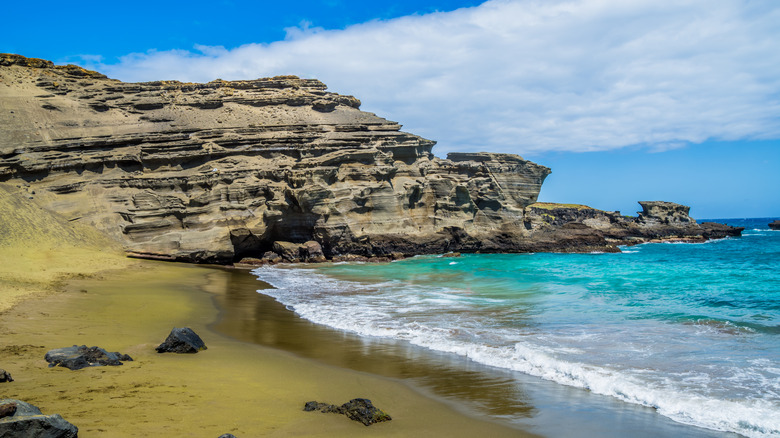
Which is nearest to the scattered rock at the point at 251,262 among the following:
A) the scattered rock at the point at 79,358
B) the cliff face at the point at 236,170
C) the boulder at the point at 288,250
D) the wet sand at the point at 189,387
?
the cliff face at the point at 236,170

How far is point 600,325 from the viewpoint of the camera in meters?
11.8

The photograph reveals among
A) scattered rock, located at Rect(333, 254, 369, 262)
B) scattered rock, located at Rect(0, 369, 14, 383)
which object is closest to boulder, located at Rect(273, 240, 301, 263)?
scattered rock, located at Rect(333, 254, 369, 262)

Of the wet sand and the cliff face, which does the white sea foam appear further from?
the cliff face

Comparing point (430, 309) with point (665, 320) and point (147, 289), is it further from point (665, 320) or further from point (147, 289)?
point (147, 289)

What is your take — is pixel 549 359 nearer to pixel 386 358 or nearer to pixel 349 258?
pixel 386 358

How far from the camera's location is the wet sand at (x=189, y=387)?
202 inches

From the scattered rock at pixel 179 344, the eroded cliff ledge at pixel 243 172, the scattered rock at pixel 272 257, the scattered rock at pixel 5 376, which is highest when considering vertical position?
the eroded cliff ledge at pixel 243 172

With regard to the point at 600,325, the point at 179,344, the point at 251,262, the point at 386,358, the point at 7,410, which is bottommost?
the point at 251,262

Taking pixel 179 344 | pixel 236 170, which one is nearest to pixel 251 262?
pixel 236 170

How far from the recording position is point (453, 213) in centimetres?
3650

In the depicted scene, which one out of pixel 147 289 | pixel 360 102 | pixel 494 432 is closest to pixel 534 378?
pixel 494 432

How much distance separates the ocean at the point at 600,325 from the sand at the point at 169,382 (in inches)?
71.3

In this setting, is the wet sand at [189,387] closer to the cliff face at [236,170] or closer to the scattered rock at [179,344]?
the scattered rock at [179,344]

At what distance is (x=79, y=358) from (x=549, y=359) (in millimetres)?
7512
